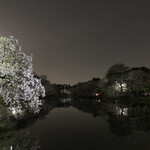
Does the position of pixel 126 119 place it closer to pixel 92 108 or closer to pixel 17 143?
pixel 17 143

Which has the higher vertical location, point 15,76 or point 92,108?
point 15,76

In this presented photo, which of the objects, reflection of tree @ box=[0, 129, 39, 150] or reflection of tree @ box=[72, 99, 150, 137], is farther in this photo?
reflection of tree @ box=[72, 99, 150, 137]

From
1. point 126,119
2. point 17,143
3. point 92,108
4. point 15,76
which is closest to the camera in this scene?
point 15,76

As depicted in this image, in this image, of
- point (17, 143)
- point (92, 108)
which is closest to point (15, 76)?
point (17, 143)

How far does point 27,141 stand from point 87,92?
153252mm

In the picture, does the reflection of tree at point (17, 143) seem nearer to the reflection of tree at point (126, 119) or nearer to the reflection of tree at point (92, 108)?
the reflection of tree at point (126, 119)

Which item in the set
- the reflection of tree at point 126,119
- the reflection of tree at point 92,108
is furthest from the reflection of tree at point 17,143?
the reflection of tree at point 92,108

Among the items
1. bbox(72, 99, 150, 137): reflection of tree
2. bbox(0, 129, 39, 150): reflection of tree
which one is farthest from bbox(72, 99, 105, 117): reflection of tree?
bbox(0, 129, 39, 150): reflection of tree

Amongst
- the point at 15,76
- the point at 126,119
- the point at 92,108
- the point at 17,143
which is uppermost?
the point at 15,76

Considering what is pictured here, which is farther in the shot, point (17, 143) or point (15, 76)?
point (17, 143)

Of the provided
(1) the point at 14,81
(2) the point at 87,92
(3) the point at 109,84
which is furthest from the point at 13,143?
(2) the point at 87,92

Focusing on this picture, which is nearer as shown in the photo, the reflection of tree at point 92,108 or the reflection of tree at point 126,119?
the reflection of tree at point 126,119

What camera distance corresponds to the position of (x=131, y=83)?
9312cm

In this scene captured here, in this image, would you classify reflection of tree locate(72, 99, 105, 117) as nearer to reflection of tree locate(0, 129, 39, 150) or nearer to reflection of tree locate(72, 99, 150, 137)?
reflection of tree locate(72, 99, 150, 137)
